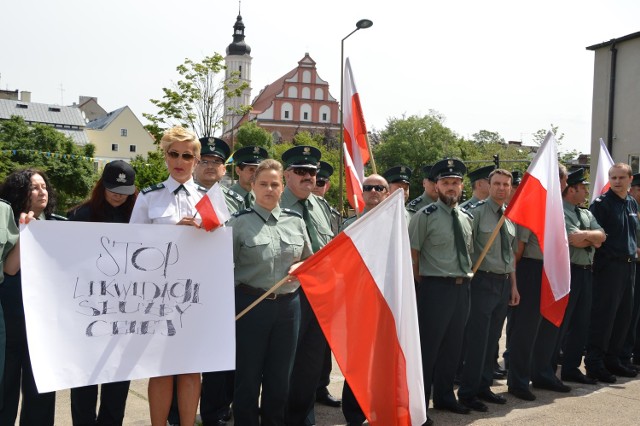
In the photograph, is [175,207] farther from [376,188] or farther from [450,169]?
[450,169]

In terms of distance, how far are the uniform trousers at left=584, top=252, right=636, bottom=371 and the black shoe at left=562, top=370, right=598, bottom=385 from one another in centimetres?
17

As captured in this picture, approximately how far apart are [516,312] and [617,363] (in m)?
1.84

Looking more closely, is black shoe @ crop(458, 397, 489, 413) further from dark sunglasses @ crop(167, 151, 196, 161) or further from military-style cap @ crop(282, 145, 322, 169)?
dark sunglasses @ crop(167, 151, 196, 161)

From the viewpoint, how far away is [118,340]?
4102 millimetres

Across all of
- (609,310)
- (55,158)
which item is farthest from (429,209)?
(55,158)

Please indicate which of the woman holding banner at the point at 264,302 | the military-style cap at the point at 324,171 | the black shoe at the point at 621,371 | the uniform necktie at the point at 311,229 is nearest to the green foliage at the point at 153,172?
the military-style cap at the point at 324,171

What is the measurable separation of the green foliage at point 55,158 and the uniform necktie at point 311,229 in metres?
53.3

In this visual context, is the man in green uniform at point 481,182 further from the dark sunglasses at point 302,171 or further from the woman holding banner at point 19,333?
the woman holding banner at point 19,333

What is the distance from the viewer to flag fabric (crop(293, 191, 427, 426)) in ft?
14.3

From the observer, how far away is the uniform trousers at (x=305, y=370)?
5465 mm

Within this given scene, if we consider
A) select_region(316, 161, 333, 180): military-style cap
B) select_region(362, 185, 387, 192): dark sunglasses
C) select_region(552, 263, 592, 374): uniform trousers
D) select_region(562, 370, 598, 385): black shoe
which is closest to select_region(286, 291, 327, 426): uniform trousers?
select_region(362, 185, 387, 192): dark sunglasses

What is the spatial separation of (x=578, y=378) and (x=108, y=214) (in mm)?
5455

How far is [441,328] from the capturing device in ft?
19.6

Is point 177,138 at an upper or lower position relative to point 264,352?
upper
